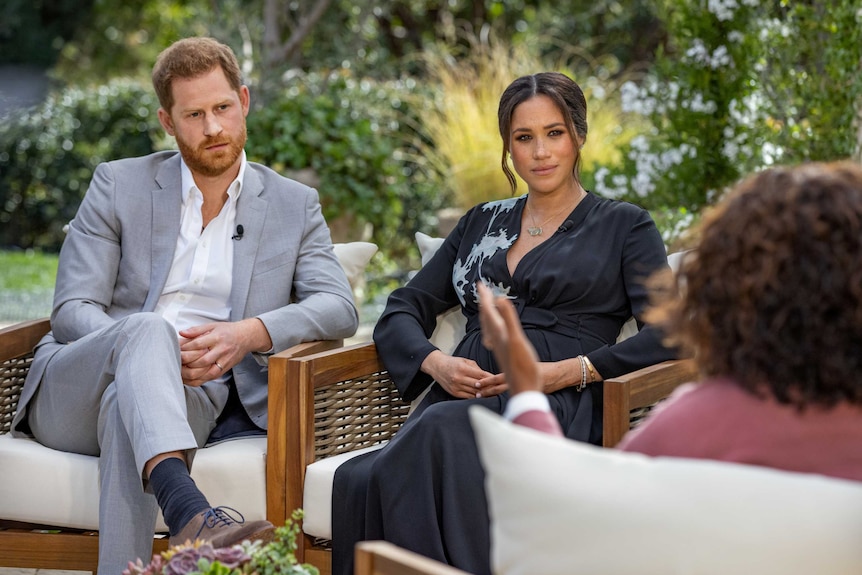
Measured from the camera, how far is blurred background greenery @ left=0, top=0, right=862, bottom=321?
16.0 ft

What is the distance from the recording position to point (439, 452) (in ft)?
8.25

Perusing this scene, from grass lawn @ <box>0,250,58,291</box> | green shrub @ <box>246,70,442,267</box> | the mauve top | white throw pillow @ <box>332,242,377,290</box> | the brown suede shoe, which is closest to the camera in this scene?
the mauve top

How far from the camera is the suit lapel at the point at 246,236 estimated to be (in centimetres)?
307

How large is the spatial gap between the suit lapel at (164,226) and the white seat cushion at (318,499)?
723mm

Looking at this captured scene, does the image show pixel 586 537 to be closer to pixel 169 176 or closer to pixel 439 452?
pixel 439 452

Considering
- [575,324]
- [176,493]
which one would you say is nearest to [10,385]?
Result: [176,493]

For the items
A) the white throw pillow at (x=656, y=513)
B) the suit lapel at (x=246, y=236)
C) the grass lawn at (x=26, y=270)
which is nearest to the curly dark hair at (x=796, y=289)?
the white throw pillow at (x=656, y=513)

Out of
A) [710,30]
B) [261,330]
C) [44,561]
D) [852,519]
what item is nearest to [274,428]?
[261,330]

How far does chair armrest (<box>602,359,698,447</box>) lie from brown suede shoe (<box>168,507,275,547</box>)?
2.51ft

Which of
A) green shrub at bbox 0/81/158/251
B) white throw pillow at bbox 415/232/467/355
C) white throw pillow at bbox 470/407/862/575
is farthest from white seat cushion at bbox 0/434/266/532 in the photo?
green shrub at bbox 0/81/158/251

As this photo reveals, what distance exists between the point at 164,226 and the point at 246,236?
23 cm

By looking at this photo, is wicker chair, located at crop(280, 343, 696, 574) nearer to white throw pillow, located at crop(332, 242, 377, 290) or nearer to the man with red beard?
the man with red beard

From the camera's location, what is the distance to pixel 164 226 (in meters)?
3.11

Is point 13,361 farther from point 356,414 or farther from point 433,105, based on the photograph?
point 433,105
